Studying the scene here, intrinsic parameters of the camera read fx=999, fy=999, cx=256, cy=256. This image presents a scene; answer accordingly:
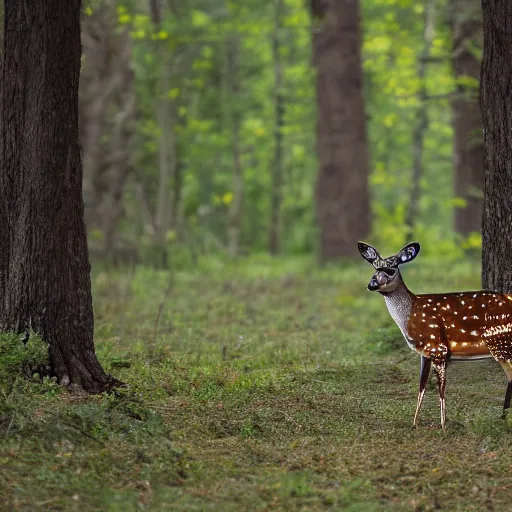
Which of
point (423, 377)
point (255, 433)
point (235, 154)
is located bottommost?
point (255, 433)

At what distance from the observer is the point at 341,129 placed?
24438 millimetres

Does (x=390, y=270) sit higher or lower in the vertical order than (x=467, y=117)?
lower

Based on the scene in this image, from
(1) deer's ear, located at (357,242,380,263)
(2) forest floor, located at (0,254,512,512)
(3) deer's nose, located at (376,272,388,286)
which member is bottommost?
(2) forest floor, located at (0,254,512,512)

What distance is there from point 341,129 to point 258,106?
28.0 ft

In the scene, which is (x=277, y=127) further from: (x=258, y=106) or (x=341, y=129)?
(x=341, y=129)

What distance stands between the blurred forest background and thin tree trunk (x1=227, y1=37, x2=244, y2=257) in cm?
7

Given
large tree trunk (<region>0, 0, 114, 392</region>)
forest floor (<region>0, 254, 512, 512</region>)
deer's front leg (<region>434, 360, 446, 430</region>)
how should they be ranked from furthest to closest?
1. large tree trunk (<region>0, 0, 114, 392</region>)
2. deer's front leg (<region>434, 360, 446, 430</region>)
3. forest floor (<region>0, 254, 512, 512</region>)

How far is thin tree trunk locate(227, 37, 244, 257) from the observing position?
29.6m

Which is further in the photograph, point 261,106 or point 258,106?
point 261,106

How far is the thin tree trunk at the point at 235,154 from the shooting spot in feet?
97.1

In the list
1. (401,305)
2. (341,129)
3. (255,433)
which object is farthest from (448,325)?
(341,129)

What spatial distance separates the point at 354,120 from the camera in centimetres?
2450

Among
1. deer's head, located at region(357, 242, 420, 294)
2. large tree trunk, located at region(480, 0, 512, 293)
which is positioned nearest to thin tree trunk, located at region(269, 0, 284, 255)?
large tree trunk, located at region(480, 0, 512, 293)

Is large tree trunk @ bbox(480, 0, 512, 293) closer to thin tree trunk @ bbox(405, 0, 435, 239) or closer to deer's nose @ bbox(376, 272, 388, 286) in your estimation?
deer's nose @ bbox(376, 272, 388, 286)
